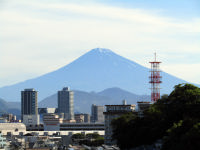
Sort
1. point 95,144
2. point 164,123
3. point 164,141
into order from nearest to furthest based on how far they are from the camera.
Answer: point 164,141 < point 164,123 < point 95,144

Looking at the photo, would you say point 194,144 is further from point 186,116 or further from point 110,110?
point 110,110

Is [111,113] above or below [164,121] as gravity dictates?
above

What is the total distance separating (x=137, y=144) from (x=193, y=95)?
10.9m

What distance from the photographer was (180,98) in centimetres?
9825

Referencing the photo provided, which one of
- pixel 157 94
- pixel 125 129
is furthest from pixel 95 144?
pixel 125 129

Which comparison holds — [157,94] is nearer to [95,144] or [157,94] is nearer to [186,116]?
[95,144]

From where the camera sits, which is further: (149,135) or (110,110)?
(110,110)

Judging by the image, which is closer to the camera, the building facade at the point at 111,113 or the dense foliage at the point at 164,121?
the dense foliage at the point at 164,121

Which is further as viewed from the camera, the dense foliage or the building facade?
the building facade

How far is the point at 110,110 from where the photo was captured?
530 feet

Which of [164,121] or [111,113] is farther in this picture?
[111,113]

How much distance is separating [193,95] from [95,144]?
3025 inches

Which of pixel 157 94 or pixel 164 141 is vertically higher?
pixel 157 94

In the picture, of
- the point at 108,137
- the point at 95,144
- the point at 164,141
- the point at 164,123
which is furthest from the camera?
the point at 95,144
